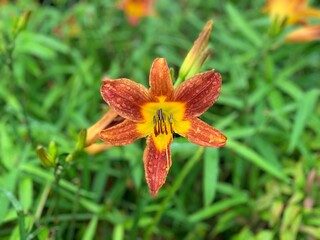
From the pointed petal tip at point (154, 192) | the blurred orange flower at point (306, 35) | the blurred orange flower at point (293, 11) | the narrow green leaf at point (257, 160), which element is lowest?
the pointed petal tip at point (154, 192)

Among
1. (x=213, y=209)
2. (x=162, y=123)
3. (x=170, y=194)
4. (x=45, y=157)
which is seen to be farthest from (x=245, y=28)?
(x=45, y=157)

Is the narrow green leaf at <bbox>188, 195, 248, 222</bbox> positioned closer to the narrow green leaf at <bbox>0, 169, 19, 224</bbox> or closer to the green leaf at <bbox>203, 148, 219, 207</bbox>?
the green leaf at <bbox>203, 148, 219, 207</bbox>

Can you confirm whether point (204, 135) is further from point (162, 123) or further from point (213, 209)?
point (213, 209)

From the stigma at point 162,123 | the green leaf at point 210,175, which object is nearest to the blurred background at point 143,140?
the green leaf at point 210,175

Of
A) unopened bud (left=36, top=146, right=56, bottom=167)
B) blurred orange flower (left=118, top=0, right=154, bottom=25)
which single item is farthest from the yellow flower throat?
blurred orange flower (left=118, top=0, right=154, bottom=25)

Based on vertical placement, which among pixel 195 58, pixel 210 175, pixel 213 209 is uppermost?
pixel 195 58

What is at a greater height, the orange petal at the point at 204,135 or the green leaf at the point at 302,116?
the green leaf at the point at 302,116

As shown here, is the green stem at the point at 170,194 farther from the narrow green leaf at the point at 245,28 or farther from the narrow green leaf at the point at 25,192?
the narrow green leaf at the point at 245,28

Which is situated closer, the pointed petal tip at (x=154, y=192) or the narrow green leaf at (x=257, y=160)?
the pointed petal tip at (x=154, y=192)
